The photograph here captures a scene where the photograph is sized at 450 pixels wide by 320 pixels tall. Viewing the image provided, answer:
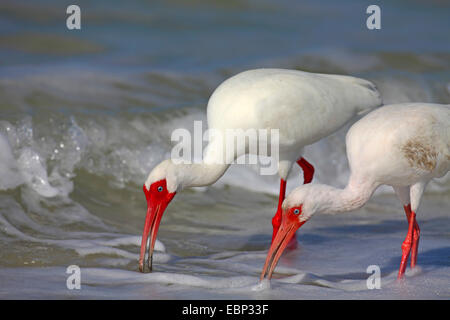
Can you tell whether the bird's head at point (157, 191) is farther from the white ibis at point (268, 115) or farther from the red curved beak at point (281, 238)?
the red curved beak at point (281, 238)

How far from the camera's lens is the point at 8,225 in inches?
261

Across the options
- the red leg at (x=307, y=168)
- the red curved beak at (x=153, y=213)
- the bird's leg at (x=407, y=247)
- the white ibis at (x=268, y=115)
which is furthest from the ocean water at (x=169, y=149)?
the white ibis at (x=268, y=115)

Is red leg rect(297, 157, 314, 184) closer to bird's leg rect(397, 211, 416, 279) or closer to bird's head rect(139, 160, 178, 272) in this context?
bird's leg rect(397, 211, 416, 279)

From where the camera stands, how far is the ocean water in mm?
5676

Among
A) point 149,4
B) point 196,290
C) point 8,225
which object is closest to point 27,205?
point 8,225

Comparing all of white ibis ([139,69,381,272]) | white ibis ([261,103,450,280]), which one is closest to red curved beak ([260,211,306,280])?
white ibis ([261,103,450,280])

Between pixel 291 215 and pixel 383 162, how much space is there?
753mm

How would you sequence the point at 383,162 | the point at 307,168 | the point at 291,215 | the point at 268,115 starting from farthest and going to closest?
the point at 307,168, the point at 268,115, the point at 383,162, the point at 291,215

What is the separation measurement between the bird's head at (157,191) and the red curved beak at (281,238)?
2.90ft

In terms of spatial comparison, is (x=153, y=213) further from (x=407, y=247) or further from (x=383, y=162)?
(x=407, y=247)

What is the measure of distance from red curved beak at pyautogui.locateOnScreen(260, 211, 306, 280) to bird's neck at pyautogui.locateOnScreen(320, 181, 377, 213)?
22cm

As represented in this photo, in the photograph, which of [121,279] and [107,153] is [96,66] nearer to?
[107,153]

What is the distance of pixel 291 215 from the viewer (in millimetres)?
5395

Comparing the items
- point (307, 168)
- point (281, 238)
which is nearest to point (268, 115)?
point (281, 238)
